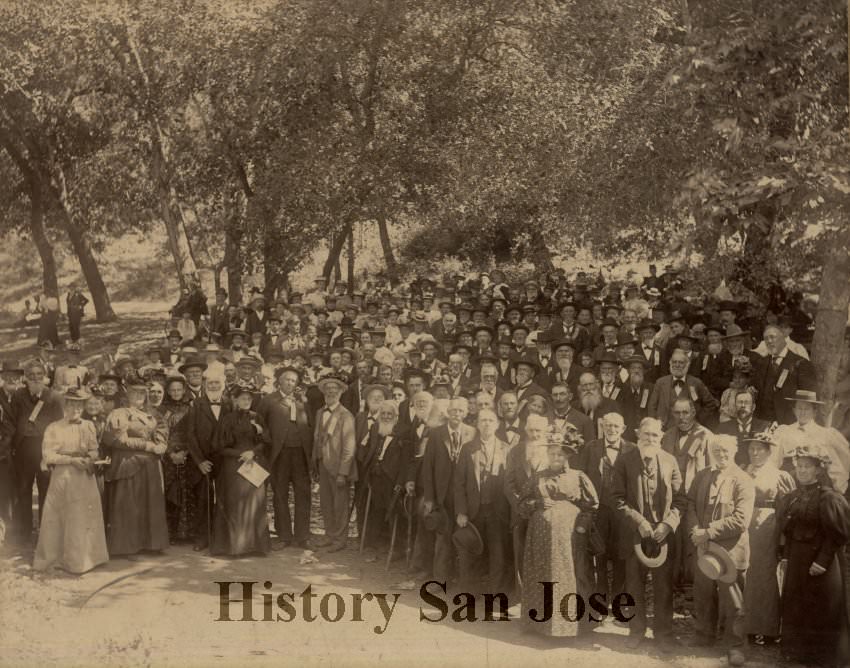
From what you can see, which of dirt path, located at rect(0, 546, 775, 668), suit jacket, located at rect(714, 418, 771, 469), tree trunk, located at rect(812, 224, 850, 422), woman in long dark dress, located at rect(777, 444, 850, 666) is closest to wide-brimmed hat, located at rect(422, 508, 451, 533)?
dirt path, located at rect(0, 546, 775, 668)

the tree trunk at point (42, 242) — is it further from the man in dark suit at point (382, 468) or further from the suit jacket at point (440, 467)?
the suit jacket at point (440, 467)

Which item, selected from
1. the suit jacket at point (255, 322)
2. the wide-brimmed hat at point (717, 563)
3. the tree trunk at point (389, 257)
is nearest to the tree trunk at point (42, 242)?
the suit jacket at point (255, 322)

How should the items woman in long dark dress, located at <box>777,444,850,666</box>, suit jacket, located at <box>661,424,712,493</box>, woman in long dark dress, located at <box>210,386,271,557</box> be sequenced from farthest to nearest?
woman in long dark dress, located at <box>210,386,271,557</box>, suit jacket, located at <box>661,424,712,493</box>, woman in long dark dress, located at <box>777,444,850,666</box>

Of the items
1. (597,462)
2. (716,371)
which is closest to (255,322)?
(716,371)

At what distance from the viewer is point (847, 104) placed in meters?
8.55

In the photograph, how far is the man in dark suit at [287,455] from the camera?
9344 mm

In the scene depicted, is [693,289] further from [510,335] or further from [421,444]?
[421,444]

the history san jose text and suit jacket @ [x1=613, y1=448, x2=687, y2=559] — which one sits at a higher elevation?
suit jacket @ [x1=613, y1=448, x2=687, y2=559]

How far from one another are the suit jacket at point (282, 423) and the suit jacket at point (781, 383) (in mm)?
3964

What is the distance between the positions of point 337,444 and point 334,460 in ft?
0.48

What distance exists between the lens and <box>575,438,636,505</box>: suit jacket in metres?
7.59

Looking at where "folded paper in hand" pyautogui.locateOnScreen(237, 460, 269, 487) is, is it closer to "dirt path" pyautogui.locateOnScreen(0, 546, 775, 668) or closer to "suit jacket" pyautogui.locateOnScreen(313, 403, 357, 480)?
"suit jacket" pyautogui.locateOnScreen(313, 403, 357, 480)

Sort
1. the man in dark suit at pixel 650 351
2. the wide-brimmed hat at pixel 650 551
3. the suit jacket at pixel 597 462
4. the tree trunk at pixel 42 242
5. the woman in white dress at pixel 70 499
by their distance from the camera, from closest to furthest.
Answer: the wide-brimmed hat at pixel 650 551 → the suit jacket at pixel 597 462 → the woman in white dress at pixel 70 499 → the man in dark suit at pixel 650 351 → the tree trunk at pixel 42 242

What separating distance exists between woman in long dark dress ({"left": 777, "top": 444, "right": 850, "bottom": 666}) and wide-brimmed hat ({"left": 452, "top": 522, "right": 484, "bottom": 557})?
7.45ft
